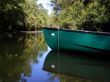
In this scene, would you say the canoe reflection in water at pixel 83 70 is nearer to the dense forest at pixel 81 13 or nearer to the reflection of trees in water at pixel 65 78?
the reflection of trees in water at pixel 65 78

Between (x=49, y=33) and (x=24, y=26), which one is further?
(x=24, y=26)

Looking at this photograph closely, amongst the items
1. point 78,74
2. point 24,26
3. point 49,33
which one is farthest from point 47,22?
point 78,74

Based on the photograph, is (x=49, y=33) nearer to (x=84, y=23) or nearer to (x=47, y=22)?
(x=84, y=23)

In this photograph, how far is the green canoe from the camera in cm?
1061

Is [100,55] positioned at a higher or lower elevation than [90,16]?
lower

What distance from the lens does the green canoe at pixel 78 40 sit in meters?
10.6

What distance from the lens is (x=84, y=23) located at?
1912 cm

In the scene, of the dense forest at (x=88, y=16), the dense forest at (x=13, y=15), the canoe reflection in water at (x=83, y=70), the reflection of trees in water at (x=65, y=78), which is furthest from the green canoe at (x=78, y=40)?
the dense forest at (x=13, y=15)

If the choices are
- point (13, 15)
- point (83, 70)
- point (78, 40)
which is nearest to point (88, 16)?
point (78, 40)

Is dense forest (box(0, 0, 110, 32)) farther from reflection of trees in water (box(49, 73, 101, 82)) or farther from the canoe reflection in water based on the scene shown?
reflection of trees in water (box(49, 73, 101, 82))

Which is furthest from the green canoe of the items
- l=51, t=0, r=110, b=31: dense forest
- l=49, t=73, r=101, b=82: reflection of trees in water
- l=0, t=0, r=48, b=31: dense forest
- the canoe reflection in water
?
l=0, t=0, r=48, b=31: dense forest

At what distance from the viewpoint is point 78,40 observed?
37.2ft

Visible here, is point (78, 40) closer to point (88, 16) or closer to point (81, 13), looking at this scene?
point (88, 16)

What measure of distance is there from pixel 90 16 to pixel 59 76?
11947mm
